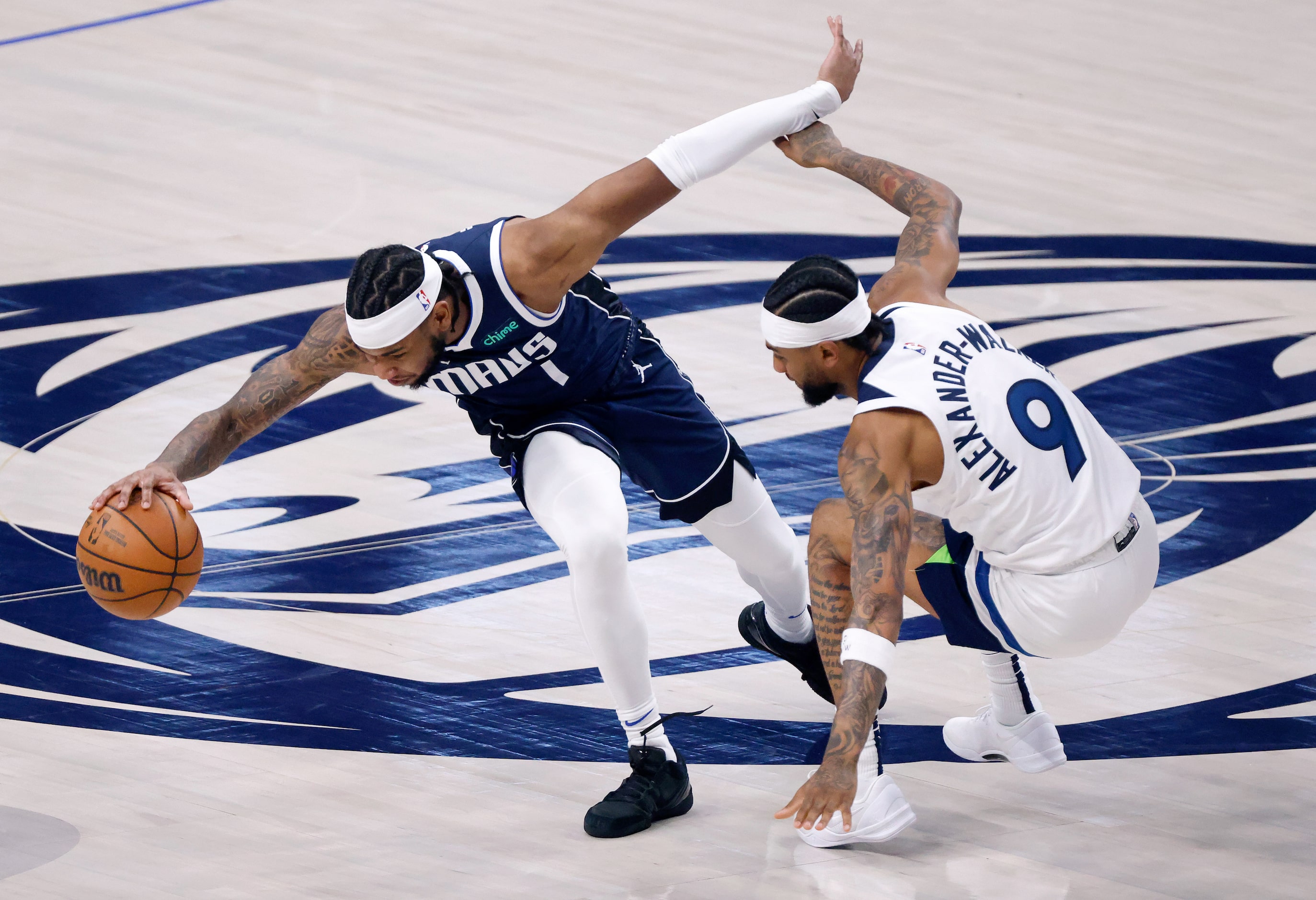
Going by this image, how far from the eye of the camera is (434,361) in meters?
4.54

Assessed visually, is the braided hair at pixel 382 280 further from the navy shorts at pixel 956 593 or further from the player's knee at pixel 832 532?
the navy shorts at pixel 956 593

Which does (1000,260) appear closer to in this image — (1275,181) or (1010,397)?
(1275,181)

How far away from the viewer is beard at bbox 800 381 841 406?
14.0 ft

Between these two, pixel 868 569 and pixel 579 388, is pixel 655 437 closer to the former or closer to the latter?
pixel 579 388

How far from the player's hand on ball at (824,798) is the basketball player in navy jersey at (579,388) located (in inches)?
31.2

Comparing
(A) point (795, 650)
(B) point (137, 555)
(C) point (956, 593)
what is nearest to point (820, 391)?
(C) point (956, 593)

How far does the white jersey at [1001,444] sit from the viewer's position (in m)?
4.11

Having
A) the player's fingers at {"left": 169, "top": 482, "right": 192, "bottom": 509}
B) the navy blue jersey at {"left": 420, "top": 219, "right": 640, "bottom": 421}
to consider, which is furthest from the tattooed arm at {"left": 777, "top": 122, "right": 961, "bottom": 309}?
the player's fingers at {"left": 169, "top": 482, "right": 192, "bottom": 509}

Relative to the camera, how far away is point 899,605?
3.98 m

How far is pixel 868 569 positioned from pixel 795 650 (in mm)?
1279

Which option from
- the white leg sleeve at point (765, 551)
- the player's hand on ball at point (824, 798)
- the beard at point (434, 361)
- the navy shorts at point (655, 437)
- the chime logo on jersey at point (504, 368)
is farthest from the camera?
the white leg sleeve at point (765, 551)

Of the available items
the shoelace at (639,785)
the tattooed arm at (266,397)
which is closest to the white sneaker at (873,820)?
the shoelace at (639,785)

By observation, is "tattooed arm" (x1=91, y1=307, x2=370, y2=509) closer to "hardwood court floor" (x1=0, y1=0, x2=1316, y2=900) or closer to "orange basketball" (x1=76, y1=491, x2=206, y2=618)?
"orange basketball" (x1=76, y1=491, x2=206, y2=618)

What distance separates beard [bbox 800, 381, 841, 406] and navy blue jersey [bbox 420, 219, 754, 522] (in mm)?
627
